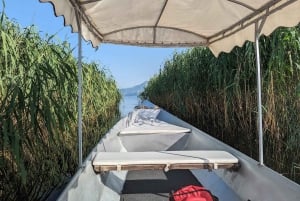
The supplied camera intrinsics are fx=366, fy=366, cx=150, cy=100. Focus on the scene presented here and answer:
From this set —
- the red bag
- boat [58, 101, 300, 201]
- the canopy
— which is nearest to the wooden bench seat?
boat [58, 101, 300, 201]

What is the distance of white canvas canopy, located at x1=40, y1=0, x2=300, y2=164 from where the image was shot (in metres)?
2.71

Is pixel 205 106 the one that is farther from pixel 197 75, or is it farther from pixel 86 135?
pixel 86 135

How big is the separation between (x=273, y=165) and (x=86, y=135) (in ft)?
7.78

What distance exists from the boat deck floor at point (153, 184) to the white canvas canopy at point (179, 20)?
1.12m

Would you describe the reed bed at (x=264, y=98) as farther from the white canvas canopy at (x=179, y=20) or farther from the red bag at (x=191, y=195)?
the red bag at (x=191, y=195)

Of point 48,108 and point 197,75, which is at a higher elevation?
point 197,75

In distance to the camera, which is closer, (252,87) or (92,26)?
(92,26)

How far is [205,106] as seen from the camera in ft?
18.7

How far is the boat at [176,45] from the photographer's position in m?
2.60

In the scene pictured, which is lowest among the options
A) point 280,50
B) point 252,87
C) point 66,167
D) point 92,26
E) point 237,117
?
point 66,167

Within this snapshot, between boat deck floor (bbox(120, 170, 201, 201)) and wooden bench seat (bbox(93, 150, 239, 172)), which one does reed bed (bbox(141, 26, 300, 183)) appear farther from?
boat deck floor (bbox(120, 170, 201, 201))

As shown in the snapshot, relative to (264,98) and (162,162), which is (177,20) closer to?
(264,98)

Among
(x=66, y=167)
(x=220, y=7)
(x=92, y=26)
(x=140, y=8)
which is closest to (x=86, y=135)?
(x=66, y=167)

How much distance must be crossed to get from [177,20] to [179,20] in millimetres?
21
